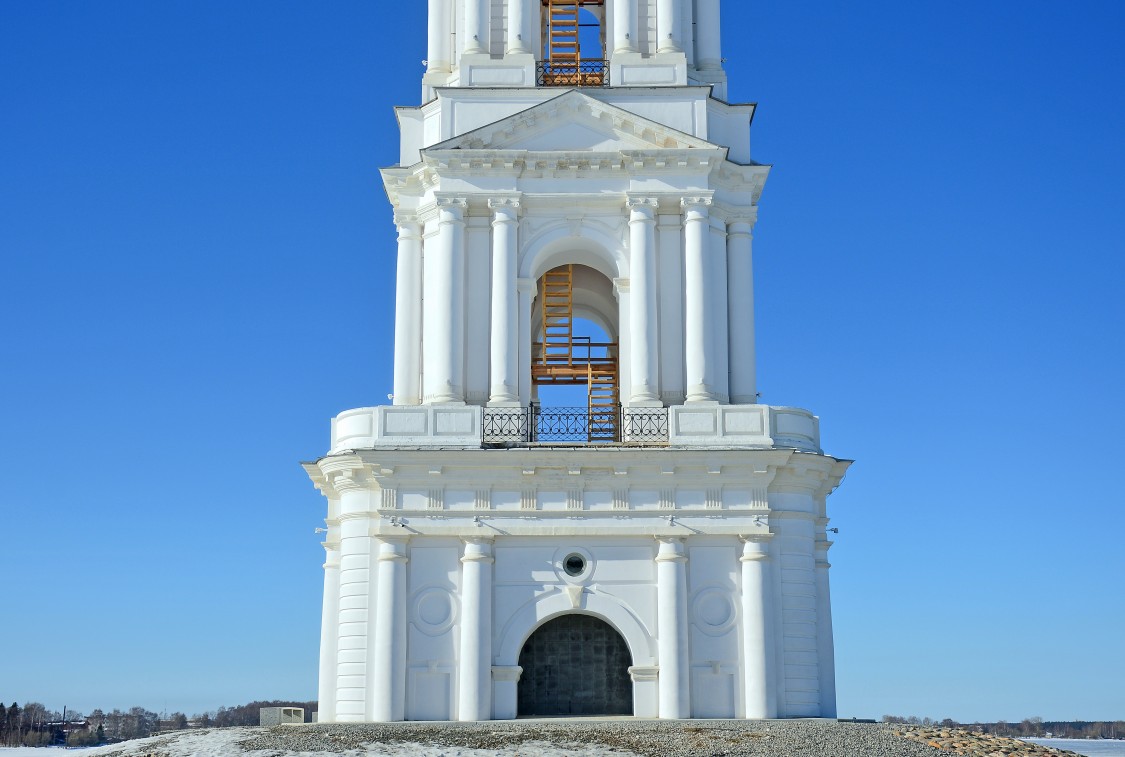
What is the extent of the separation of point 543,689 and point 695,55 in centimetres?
1760

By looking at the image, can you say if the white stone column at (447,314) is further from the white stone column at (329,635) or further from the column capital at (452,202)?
the white stone column at (329,635)

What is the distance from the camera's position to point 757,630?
1331 inches

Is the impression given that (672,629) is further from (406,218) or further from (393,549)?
(406,218)

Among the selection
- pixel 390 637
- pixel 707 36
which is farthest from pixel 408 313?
pixel 707 36

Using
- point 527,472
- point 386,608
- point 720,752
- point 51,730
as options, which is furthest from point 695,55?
point 51,730

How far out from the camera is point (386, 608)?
111ft

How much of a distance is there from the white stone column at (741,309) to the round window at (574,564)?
600 centimetres

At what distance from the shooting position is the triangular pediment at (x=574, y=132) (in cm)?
3753

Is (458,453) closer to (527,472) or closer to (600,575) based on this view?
(527,472)

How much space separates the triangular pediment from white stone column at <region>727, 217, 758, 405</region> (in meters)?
2.59

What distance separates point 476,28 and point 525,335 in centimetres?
860

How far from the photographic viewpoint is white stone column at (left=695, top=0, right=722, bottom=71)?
40.7 m

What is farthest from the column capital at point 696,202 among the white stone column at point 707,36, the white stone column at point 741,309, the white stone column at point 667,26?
the white stone column at point 707,36

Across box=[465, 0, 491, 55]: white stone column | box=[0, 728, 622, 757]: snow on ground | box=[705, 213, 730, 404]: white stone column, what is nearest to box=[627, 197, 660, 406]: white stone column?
box=[705, 213, 730, 404]: white stone column
